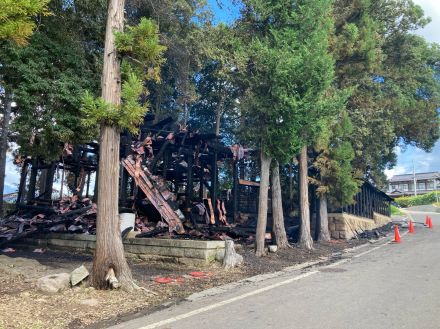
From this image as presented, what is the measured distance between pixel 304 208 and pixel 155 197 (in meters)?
6.26

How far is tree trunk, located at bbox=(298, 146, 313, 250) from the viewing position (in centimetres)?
1553

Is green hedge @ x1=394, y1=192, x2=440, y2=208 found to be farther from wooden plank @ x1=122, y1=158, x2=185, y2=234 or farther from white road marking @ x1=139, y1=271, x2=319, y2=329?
white road marking @ x1=139, y1=271, x2=319, y2=329

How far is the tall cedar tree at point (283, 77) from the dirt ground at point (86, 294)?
11.2ft

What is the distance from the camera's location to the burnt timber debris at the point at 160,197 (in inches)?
571

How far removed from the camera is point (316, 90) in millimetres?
12492

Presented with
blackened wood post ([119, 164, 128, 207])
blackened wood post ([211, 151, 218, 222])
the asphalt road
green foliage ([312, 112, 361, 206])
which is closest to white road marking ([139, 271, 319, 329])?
the asphalt road

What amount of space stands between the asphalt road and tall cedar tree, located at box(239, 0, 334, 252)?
4416mm

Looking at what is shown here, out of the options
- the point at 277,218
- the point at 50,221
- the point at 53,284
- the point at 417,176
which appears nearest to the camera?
the point at 53,284

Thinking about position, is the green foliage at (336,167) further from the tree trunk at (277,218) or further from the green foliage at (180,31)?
the green foliage at (180,31)

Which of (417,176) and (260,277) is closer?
(260,277)

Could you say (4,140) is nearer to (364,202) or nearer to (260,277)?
(260,277)

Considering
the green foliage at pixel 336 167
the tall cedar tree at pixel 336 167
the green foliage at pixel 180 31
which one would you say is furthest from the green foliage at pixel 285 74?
the green foliage at pixel 336 167

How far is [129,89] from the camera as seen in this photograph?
732cm

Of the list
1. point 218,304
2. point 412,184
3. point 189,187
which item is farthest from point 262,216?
point 412,184
